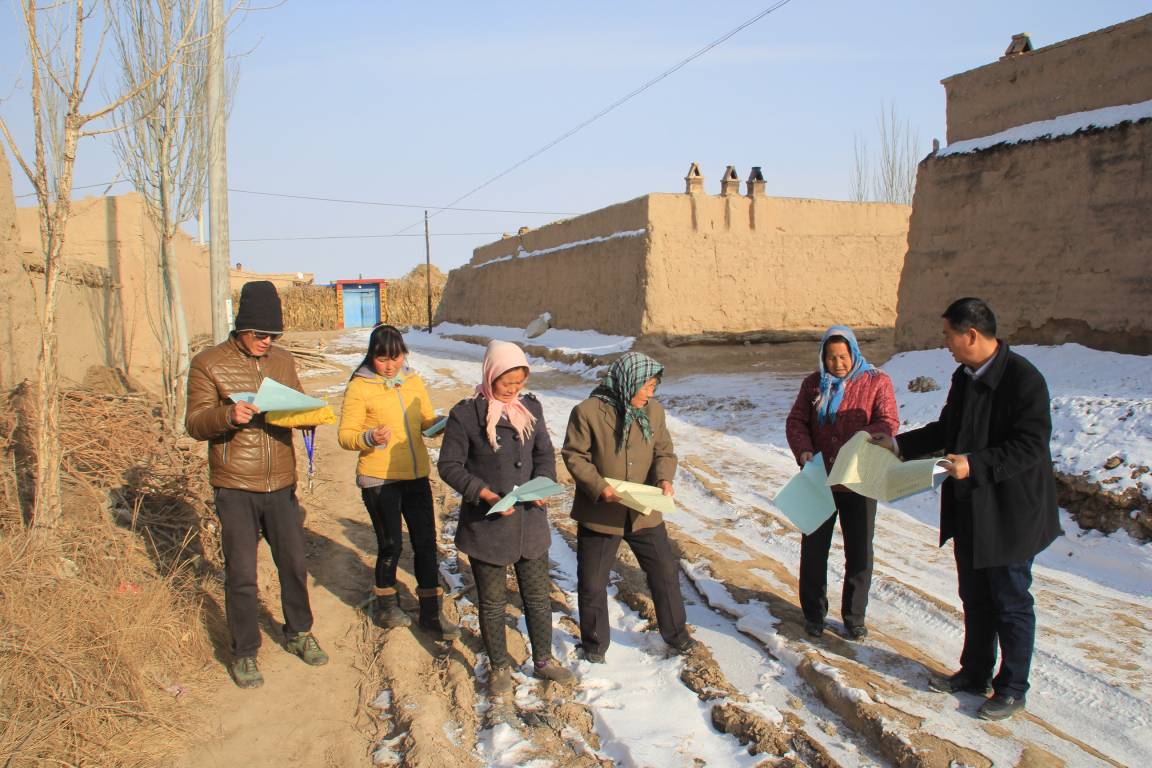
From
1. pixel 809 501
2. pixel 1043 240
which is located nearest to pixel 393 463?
pixel 809 501

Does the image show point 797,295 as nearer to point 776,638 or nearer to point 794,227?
point 794,227

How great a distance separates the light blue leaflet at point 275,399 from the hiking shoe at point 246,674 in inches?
49.3

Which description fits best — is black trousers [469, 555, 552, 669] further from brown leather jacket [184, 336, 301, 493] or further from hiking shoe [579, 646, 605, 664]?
brown leather jacket [184, 336, 301, 493]

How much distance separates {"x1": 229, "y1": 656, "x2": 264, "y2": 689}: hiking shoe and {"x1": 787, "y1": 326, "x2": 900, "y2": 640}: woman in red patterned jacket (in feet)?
9.04

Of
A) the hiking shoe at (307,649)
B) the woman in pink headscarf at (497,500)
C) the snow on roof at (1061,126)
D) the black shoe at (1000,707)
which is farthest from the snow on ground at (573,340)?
the black shoe at (1000,707)

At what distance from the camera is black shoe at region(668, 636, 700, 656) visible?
402cm

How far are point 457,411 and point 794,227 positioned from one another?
1738 centimetres

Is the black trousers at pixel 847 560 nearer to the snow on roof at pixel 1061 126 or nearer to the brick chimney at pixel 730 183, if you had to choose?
the snow on roof at pixel 1061 126

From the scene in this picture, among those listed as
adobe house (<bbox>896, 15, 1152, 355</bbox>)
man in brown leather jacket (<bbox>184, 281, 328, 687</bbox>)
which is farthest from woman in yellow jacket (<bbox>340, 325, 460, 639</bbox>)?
adobe house (<bbox>896, 15, 1152, 355</bbox>)

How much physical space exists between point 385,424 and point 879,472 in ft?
8.19

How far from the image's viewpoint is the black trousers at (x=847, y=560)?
4.07 metres

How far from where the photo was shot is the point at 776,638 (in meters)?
4.13

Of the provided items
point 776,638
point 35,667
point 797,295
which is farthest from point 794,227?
point 35,667

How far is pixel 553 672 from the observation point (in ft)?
12.5
